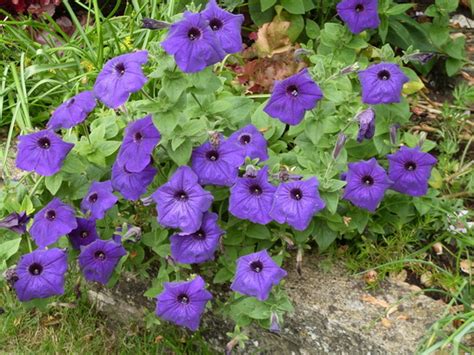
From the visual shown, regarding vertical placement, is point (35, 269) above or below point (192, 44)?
below

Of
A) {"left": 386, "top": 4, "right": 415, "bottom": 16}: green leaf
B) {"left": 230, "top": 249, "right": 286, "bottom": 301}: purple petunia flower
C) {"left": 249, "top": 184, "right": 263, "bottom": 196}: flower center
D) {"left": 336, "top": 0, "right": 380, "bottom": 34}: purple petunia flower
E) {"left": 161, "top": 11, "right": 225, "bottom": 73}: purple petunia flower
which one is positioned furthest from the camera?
{"left": 386, "top": 4, "right": 415, "bottom": 16}: green leaf

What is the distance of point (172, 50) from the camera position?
2.12 meters

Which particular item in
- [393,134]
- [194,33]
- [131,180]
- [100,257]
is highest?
[194,33]

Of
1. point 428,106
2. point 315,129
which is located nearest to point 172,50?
point 315,129

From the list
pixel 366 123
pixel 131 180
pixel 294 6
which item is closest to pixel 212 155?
pixel 131 180

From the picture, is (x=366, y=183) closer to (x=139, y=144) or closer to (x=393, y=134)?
(x=393, y=134)

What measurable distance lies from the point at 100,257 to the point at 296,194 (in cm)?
69

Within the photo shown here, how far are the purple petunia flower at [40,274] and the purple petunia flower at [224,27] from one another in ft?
2.84

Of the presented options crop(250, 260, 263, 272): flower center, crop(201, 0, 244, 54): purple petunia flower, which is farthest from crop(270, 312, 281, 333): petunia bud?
crop(201, 0, 244, 54): purple petunia flower

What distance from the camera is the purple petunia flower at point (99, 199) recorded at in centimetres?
242

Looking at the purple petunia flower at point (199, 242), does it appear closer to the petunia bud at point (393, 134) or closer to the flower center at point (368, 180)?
the flower center at point (368, 180)

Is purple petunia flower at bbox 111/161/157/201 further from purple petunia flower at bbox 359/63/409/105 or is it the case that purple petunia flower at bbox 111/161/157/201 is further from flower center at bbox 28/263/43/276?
purple petunia flower at bbox 359/63/409/105

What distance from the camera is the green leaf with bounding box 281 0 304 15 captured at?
324 centimetres

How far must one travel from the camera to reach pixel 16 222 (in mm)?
2441
